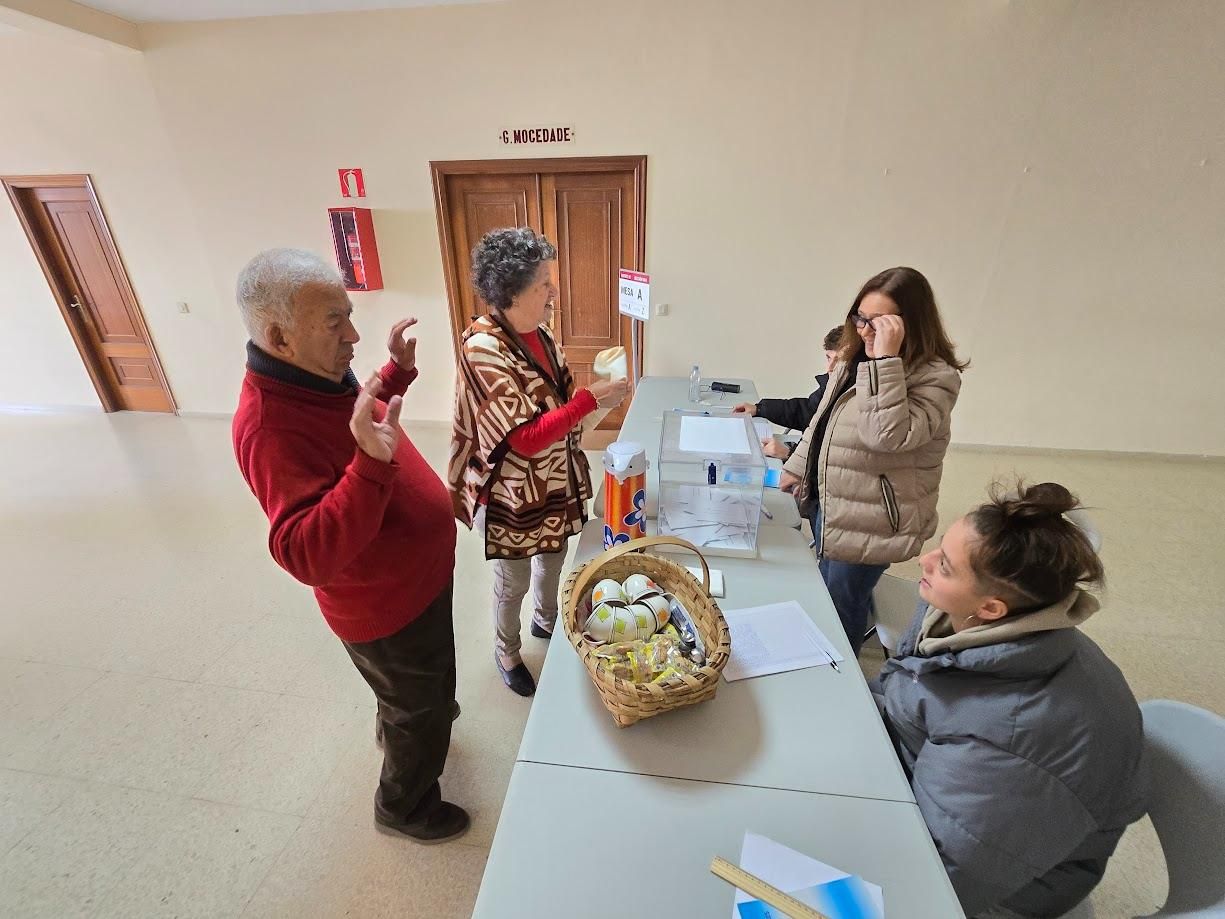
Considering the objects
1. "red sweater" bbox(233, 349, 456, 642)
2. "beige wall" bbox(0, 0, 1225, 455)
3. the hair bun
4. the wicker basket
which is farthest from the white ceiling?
the hair bun

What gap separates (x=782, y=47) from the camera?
9.77 feet

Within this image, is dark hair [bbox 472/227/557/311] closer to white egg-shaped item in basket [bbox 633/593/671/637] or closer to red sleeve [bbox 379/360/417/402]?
red sleeve [bbox 379/360/417/402]

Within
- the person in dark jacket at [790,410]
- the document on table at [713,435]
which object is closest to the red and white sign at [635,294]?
the person in dark jacket at [790,410]

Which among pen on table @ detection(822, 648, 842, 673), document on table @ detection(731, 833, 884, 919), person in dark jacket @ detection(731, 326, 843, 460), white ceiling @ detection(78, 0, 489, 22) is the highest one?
white ceiling @ detection(78, 0, 489, 22)

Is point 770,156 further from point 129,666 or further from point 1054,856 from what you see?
point 129,666

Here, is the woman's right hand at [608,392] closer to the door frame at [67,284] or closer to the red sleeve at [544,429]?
the red sleeve at [544,429]

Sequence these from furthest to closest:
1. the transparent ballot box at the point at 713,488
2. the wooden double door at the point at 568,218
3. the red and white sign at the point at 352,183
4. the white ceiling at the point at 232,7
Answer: the red and white sign at the point at 352,183
the wooden double door at the point at 568,218
the white ceiling at the point at 232,7
the transparent ballot box at the point at 713,488

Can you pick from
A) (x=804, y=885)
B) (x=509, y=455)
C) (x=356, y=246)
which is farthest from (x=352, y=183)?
(x=804, y=885)

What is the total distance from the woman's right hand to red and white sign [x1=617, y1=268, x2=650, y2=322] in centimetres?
133

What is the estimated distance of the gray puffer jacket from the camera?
2.48 feet

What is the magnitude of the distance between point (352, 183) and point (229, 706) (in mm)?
3307

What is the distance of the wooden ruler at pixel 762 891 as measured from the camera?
65 cm

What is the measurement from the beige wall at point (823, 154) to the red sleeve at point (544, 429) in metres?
2.51

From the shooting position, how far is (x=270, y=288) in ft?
2.89
